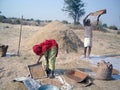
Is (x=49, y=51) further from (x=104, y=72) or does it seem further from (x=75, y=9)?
(x=75, y=9)

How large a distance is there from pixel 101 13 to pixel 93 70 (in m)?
2.51

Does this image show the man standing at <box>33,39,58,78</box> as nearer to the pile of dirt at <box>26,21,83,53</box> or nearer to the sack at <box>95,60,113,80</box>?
the sack at <box>95,60,113,80</box>

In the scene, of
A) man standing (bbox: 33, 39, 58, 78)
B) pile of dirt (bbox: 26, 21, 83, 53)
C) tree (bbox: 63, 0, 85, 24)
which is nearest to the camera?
man standing (bbox: 33, 39, 58, 78)

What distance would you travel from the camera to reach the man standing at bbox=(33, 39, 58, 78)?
18.4 feet

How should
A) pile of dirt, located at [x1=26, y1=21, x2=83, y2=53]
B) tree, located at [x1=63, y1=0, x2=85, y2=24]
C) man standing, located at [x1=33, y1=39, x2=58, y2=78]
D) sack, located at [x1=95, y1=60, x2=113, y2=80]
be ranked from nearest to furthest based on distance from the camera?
man standing, located at [x1=33, y1=39, x2=58, y2=78]
sack, located at [x1=95, y1=60, x2=113, y2=80]
pile of dirt, located at [x1=26, y1=21, x2=83, y2=53]
tree, located at [x1=63, y1=0, x2=85, y2=24]

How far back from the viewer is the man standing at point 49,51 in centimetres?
562

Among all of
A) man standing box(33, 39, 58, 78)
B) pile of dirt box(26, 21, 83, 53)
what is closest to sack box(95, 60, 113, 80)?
man standing box(33, 39, 58, 78)

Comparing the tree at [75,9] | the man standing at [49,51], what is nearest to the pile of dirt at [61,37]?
the man standing at [49,51]

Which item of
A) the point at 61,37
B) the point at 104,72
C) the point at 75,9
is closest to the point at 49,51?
the point at 104,72

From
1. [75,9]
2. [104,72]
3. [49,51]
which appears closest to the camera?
[49,51]

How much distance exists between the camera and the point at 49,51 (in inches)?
227

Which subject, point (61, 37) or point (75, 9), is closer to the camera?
point (61, 37)

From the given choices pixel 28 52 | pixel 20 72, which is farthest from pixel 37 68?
pixel 28 52

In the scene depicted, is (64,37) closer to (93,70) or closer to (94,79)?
(93,70)
